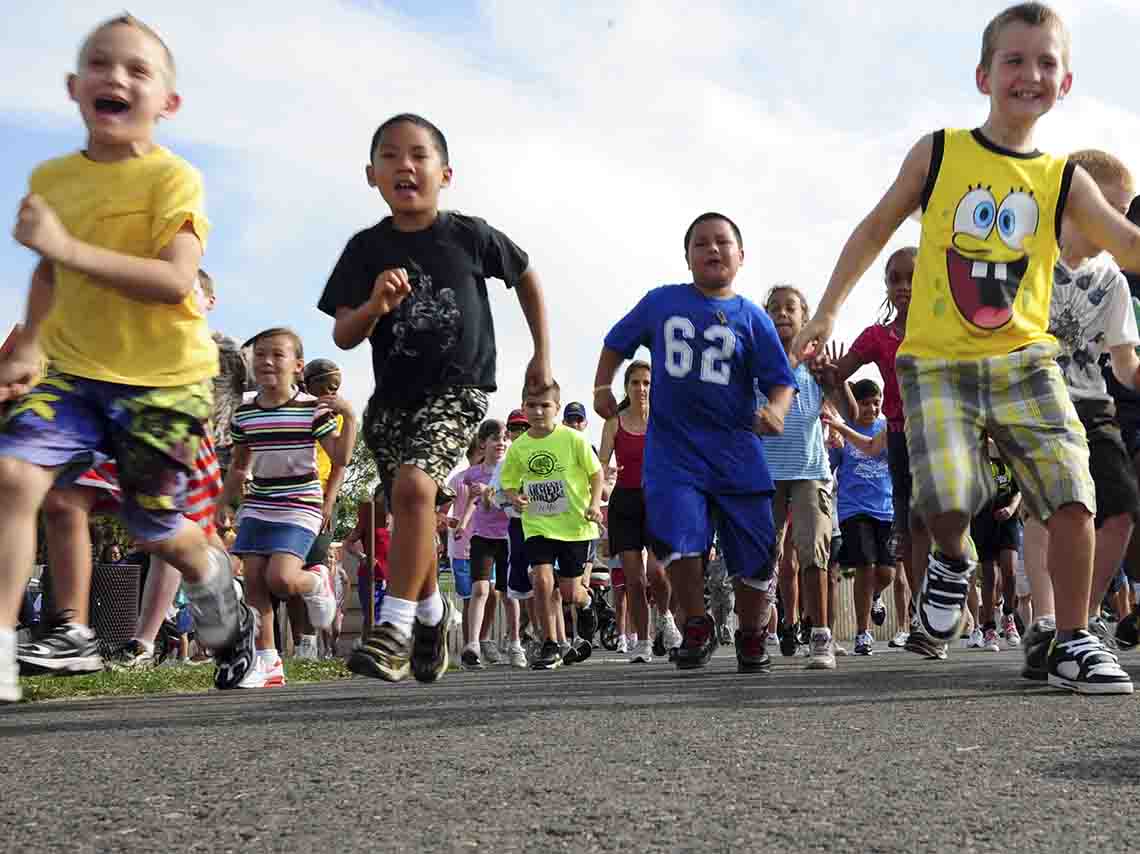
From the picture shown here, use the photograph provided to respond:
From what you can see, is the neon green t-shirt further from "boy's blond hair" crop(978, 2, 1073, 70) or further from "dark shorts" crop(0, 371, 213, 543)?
"dark shorts" crop(0, 371, 213, 543)

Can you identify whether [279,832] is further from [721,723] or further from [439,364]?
[439,364]

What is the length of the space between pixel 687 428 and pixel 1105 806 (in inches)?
167

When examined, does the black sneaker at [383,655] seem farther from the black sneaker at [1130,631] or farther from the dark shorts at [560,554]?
the dark shorts at [560,554]

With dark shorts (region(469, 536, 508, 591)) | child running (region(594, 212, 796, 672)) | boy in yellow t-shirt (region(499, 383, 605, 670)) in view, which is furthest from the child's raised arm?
dark shorts (region(469, 536, 508, 591))

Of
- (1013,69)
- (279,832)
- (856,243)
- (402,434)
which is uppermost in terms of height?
(1013,69)

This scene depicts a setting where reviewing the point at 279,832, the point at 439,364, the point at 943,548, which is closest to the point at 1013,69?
the point at 943,548

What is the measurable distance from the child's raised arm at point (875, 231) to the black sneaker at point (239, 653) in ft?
6.49

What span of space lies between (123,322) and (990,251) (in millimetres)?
2696

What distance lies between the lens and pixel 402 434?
4941 millimetres

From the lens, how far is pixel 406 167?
4.96 metres

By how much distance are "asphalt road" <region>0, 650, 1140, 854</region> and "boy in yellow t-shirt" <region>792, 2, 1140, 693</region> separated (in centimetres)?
47

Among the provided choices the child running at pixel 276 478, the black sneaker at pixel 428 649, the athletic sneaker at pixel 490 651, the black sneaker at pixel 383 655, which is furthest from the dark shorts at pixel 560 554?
the black sneaker at pixel 383 655

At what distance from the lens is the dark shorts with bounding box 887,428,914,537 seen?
7.79m

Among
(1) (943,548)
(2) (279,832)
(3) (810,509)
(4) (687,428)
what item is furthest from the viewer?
(3) (810,509)
